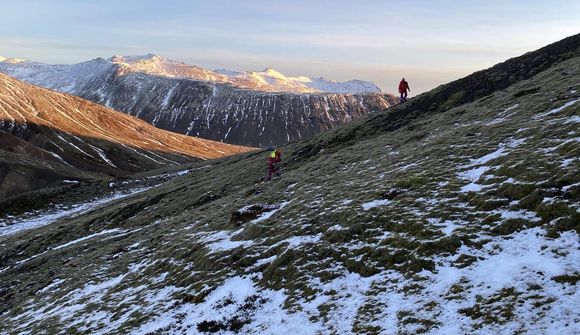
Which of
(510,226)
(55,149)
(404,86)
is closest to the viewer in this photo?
(510,226)

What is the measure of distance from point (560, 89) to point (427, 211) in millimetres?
19165

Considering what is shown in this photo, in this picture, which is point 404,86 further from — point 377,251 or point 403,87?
point 377,251

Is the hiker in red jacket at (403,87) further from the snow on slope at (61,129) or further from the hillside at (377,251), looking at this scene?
the snow on slope at (61,129)

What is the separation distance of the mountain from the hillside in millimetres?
77410

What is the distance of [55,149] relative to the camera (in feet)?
478

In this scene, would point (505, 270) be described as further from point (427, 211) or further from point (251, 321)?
point (251, 321)

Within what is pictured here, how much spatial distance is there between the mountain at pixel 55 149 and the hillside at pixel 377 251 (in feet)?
254

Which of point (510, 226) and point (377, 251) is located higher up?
point (510, 226)

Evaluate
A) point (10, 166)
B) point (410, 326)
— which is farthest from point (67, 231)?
point (10, 166)

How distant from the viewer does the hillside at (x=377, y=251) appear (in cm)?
1258

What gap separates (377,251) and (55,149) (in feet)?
511

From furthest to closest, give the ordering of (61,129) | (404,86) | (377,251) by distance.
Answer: (61,129) < (404,86) < (377,251)

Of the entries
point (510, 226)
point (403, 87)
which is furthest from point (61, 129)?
point (510, 226)

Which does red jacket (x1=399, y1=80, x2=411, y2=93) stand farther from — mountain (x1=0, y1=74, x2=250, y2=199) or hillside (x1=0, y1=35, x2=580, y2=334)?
mountain (x1=0, y1=74, x2=250, y2=199)
